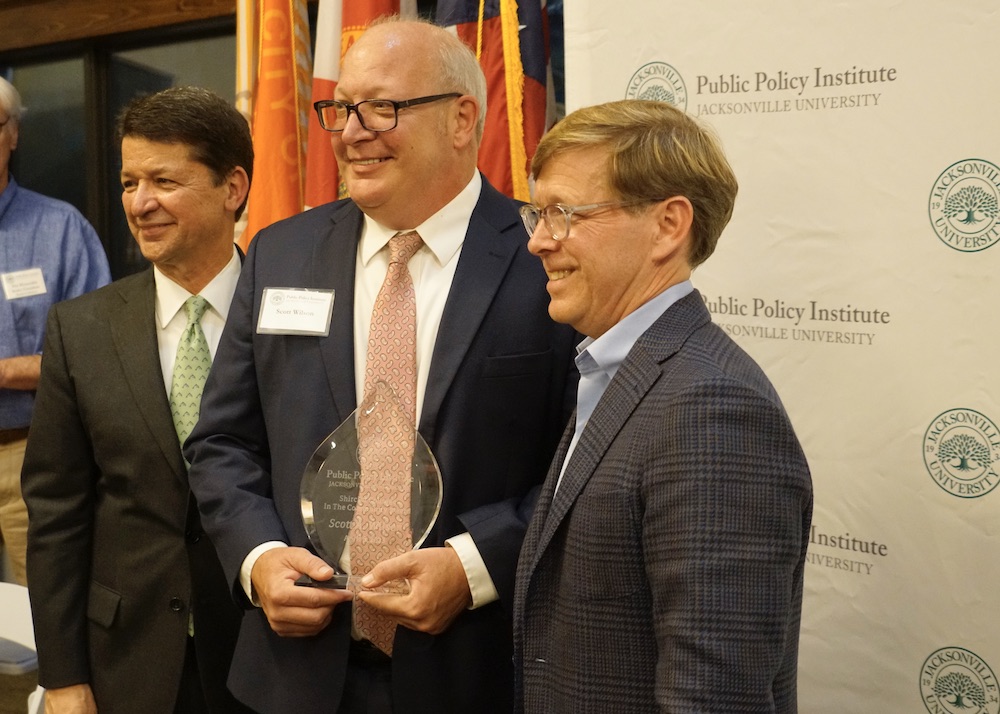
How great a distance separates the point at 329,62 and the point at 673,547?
224 cm

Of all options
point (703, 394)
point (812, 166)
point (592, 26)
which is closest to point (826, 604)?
point (812, 166)

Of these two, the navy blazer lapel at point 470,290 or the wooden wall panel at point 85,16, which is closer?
the navy blazer lapel at point 470,290

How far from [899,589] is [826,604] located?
156 millimetres

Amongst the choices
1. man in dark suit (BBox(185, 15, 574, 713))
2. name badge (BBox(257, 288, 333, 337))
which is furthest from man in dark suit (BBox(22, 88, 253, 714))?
name badge (BBox(257, 288, 333, 337))

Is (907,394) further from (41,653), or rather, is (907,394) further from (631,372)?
(41,653)

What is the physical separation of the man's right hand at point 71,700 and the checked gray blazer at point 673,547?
107 cm

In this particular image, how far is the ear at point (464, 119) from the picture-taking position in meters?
1.68

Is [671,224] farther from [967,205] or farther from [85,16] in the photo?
[85,16]

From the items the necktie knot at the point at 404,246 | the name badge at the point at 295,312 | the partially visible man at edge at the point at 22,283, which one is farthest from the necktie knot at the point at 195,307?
the partially visible man at edge at the point at 22,283

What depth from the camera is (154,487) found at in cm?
185

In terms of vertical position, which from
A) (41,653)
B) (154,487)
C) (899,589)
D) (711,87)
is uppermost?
(711,87)

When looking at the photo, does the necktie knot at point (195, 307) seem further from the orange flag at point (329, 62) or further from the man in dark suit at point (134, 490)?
the orange flag at point (329, 62)

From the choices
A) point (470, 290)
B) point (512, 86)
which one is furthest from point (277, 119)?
point (470, 290)

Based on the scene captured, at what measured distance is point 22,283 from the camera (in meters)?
3.28
